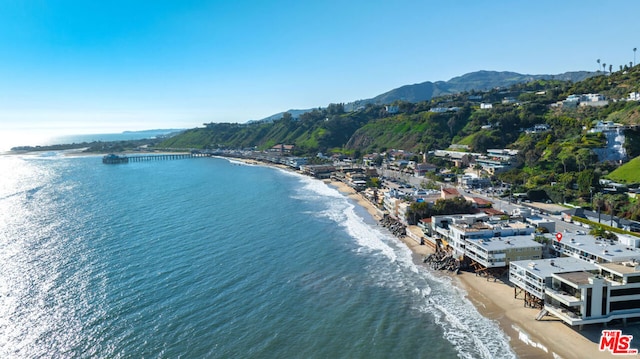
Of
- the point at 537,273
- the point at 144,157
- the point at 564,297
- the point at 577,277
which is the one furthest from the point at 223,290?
the point at 144,157

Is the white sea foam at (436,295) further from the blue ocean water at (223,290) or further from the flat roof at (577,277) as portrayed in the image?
the flat roof at (577,277)

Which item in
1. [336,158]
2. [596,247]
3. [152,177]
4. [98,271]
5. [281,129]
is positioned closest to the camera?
[596,247]

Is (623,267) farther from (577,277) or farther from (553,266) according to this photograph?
(553,266)

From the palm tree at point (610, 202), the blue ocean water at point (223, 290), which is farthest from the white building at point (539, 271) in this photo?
the palm tree at point (610, 202)

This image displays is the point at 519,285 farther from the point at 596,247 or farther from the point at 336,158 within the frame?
the point at 336,158

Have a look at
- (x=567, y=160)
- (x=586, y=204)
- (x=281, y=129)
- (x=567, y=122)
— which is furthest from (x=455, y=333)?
(x=281, y=129)

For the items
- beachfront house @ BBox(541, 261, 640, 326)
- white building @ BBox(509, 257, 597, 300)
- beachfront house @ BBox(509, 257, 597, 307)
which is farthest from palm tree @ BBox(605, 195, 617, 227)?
beachfront house @ BBox(541, 261, 640, 326)

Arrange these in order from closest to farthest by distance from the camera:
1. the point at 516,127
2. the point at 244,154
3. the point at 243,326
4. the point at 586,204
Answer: the point at 243,326, the point at 586,204, the point at 516,127, the point at 244,154
